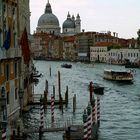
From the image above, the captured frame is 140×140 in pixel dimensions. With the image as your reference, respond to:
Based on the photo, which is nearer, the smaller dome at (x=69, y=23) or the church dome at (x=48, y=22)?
the church dome at (x=48, y=22)

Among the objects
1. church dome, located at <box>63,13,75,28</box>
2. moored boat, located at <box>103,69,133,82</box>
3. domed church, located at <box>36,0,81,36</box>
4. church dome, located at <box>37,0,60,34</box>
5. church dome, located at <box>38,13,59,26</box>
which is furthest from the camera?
church dome, located at <box>63,13,75,28</box>

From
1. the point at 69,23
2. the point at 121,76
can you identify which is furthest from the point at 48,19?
the point at 121,76

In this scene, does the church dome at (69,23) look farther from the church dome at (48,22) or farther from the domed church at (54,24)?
the church dome at (48,22)

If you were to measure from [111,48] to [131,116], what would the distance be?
87468 millimetres

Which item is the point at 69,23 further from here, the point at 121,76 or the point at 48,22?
the point at 121,76

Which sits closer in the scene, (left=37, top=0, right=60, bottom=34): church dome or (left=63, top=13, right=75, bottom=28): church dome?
(left=37, top=0, right=60, bottom=34): church dome

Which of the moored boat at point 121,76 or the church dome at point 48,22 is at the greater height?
the church dome at point 48,22

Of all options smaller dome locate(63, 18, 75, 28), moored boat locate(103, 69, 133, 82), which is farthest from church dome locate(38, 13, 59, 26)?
moored boat locate(103, 69, 133, 82)

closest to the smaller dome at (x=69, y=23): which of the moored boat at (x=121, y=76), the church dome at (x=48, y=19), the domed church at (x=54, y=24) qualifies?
the domed church at (x=54, y=24)

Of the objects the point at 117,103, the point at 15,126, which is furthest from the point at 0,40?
the point at 117,103

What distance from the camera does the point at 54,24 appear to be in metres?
157

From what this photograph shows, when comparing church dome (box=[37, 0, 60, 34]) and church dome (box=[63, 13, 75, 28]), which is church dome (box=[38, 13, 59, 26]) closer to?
church dome (box=[37, 0, 60, 34])

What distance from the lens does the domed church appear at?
506 feet

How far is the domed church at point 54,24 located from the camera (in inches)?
6071
